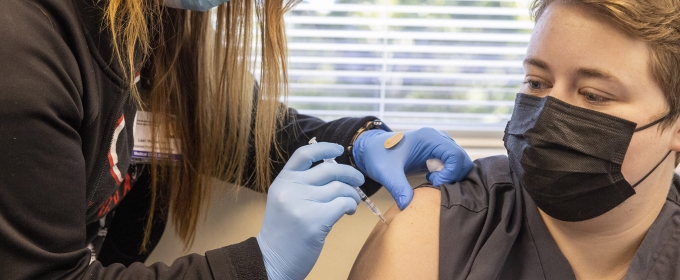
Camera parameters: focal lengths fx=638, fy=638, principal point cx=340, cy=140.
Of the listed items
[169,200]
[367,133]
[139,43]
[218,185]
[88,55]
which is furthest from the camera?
[218,185]

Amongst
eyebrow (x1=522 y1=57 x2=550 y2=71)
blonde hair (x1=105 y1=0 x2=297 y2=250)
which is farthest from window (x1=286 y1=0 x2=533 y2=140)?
eyebrow (x1=522 y1=57 x2=550 y2=71)

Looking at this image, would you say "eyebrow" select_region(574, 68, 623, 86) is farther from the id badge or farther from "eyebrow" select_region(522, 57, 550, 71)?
the id badge

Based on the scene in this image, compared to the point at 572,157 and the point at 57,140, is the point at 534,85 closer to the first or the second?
the point at 572,157

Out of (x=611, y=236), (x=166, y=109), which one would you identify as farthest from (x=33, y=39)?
(x=611, y=236)

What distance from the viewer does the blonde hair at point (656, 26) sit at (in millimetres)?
1144

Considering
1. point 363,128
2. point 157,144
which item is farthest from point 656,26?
point 157,144

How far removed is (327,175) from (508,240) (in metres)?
0.39

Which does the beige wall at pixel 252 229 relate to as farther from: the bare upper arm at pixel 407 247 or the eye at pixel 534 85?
the eye at pixel 534 85

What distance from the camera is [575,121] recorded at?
117cm

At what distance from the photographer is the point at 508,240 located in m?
1.28

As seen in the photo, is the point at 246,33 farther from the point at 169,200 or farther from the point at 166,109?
the point at 169,200

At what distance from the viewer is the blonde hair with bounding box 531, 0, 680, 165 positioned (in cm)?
114

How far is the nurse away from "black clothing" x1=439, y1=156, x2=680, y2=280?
10 centimetres

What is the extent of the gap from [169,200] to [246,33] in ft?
1.71
